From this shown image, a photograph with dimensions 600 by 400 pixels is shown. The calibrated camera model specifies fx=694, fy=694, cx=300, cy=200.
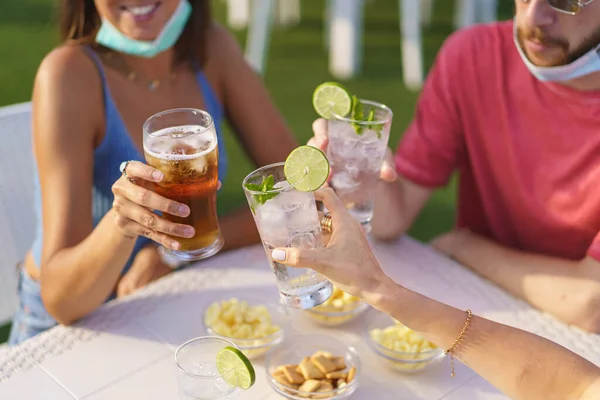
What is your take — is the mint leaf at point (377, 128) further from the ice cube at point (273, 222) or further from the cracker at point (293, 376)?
the cracker at point (293, 376)

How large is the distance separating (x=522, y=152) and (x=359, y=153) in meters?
0.68

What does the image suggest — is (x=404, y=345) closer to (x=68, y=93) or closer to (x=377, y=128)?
(x=377, y=128)

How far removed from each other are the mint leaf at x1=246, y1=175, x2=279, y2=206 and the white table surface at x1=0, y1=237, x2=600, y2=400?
42cm

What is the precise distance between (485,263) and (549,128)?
0.46 m

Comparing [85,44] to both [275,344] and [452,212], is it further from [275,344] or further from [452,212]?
[452,212]

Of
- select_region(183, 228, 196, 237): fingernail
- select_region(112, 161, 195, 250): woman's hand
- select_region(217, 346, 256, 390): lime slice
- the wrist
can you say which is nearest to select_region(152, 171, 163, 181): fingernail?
select_region(112, 161, 195, 250): woman's hand

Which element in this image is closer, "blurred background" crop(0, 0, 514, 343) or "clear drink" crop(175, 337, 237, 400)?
"clear drink" crop(175, 337, 237, 400)

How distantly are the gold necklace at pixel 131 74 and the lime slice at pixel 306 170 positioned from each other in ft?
3.21

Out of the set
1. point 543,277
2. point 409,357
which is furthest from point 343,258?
point 543,277

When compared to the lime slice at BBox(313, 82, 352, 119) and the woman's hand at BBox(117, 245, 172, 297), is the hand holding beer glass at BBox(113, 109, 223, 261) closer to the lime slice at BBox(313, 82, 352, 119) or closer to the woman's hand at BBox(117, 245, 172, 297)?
the lime slice at BBox(313, 82, 352, 119)

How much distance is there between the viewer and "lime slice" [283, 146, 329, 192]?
1.34m

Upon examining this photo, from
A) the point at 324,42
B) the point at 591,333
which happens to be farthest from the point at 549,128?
the point at 324,42

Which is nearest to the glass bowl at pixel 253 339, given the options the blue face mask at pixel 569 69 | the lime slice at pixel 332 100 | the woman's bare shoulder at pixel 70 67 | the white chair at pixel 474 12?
the lime slice at pixel 332 100

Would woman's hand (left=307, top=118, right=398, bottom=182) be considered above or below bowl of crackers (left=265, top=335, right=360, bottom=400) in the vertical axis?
above
